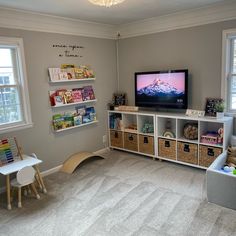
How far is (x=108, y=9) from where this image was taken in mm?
3295

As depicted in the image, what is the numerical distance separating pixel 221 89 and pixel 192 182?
143 centimetres

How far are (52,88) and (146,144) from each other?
6.03 ft

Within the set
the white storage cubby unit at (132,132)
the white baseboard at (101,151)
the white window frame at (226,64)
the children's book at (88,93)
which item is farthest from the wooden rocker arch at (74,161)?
the white window frame at (226,64)

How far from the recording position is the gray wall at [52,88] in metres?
3.42

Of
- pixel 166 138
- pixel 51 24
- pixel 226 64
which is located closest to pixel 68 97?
pixel 51 24

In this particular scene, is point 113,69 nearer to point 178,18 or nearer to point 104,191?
point 178,18

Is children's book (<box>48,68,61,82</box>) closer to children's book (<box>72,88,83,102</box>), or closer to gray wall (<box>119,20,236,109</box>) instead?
children's book (<box>72,88,83,102</box>)

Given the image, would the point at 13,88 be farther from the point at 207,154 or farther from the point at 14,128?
the point at 207,154

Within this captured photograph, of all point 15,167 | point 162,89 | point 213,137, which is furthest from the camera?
point 162,89

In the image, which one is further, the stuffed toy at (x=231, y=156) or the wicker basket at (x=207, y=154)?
the wicker basket at (x=207, y=154)

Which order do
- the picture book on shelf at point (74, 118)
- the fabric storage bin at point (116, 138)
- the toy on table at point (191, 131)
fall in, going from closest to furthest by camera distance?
the toy on table at point (191, 131), the picture book on shelf at point (74, 118), the fabric storage bin at point (116, 138)

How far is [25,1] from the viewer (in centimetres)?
277

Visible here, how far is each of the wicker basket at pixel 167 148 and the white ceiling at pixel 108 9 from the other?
2.00m

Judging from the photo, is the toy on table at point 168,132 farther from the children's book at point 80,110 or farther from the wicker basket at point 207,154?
the children's book at point 80,110
